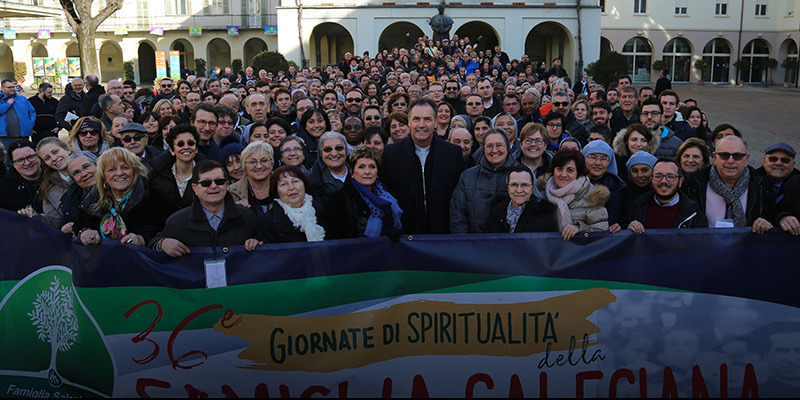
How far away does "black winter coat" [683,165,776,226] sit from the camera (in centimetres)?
462

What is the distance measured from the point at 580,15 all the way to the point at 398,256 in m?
33.7

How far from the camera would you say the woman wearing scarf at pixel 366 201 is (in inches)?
186

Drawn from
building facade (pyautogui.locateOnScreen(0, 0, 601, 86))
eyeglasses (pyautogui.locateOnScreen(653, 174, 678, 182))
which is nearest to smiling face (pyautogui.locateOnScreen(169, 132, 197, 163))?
eyeglasses (pyautogui.locateOnScreen(653, 174, 678, 182))

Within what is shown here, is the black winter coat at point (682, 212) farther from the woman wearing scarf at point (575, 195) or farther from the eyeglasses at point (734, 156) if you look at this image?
the eyeglasses at point (734, 156)

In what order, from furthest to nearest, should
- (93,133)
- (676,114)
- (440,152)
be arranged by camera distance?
(676,114) < (93,133) < (440,152)

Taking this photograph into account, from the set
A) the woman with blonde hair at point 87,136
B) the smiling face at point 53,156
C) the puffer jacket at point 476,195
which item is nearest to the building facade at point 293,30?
the woman with blonde hair at point 87,136

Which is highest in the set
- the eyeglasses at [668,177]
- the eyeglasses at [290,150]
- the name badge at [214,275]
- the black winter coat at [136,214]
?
the eyeglasses at [290,150]

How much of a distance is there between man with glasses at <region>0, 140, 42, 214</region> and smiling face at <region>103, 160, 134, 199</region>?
1696mm

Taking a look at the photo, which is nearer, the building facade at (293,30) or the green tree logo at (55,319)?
the green tree logo at (55,319)

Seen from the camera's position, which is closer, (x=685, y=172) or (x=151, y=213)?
(x=151, y=213)

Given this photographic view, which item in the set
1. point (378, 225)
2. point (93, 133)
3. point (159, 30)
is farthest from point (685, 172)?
point (159, 30)

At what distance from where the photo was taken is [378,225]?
4.64 m

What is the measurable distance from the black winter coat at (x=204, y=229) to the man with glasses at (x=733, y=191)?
3.27m

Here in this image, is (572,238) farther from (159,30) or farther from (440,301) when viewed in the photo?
(159,30)
